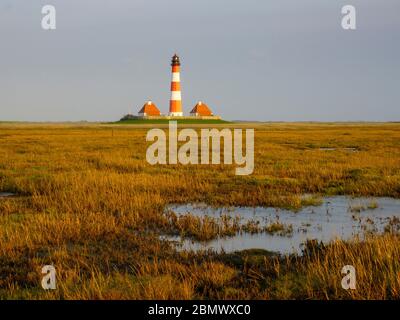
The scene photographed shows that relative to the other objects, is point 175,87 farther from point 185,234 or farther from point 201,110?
point 185,234

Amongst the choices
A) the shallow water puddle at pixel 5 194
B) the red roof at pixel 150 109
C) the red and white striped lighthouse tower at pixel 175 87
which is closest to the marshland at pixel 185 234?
the shallow water puddle at pixel 5 194

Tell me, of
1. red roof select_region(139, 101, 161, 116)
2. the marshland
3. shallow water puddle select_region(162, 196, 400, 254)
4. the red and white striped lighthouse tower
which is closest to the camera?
the marshland

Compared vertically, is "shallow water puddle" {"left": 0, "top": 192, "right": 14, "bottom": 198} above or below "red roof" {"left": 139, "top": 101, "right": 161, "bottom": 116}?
below

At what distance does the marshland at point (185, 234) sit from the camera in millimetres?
6938

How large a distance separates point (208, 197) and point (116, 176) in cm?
470

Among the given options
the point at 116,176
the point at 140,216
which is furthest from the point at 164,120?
the point at 140,216

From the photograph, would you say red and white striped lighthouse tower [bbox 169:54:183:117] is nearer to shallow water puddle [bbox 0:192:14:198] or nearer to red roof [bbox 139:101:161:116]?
red roof [bbox 139:101:161:116]

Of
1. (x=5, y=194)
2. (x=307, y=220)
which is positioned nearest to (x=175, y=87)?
(x=5, y=194)

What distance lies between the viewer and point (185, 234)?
1091 cm

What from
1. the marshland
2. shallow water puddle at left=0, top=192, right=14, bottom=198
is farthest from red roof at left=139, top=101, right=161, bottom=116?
shallow water puddle at left=0, top=192, right=14, bottom=198

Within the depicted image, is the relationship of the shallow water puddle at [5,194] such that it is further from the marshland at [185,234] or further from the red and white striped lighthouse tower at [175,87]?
the red and white striped lighthouse tower at [175,87]

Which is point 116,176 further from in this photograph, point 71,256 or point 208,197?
point 71,256

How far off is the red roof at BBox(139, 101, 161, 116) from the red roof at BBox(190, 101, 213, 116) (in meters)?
8.26

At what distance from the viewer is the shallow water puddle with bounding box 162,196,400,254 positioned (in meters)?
10.0
